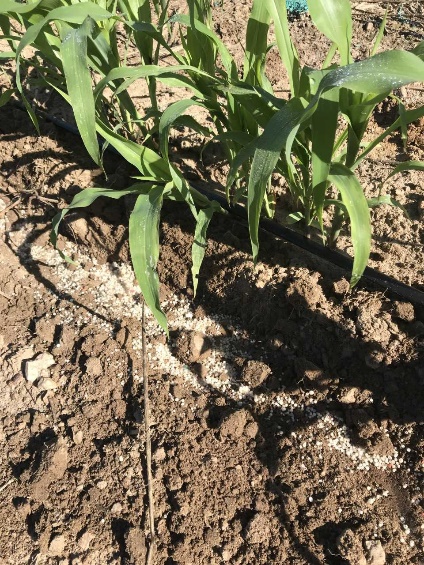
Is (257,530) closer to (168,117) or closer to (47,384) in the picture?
(47,384)

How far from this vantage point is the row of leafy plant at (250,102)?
921 millimetres

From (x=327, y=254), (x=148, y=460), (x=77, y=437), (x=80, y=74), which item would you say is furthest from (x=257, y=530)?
(x=80, y=74)

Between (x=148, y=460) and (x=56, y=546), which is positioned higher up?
(x=148, y=460)

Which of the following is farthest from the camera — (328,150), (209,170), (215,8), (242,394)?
(215,8)

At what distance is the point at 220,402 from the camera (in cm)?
138

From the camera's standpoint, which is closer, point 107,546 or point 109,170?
point 107,546

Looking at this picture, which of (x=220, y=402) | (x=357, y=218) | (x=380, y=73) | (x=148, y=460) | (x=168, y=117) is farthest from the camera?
(x=220, y=402)

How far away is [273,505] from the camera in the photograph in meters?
1.21

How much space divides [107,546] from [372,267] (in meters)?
1.03

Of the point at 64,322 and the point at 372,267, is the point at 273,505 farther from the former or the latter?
the point at 64,322

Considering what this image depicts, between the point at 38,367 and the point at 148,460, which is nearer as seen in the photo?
the point at 148,460

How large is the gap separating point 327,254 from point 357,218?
39 cm

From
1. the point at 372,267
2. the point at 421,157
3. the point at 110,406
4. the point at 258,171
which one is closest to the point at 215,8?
the point at 421,157

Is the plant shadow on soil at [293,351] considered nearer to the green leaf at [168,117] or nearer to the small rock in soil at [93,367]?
the small rock in soil at [93,367]
